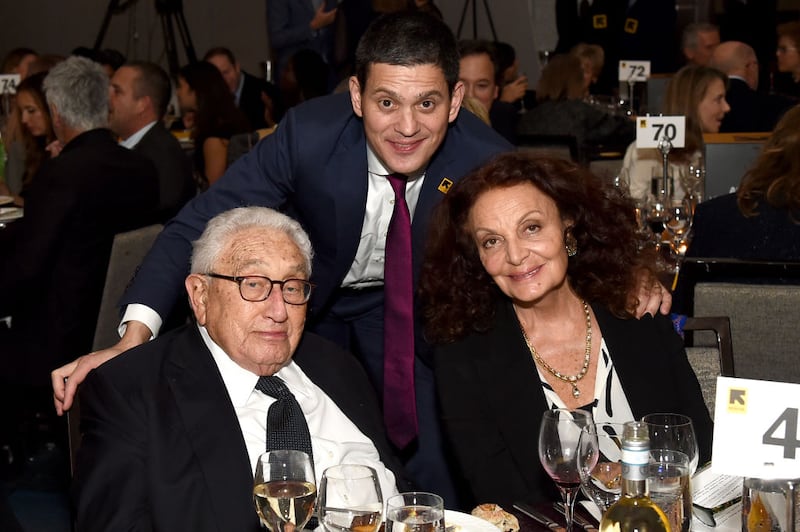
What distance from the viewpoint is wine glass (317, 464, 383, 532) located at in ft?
4.91

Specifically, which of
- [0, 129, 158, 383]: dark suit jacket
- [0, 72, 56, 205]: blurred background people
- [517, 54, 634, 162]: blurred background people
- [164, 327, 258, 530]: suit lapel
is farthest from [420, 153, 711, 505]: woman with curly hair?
[517, 54, 634, 162]: blurred background people

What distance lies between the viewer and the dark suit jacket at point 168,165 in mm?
5484

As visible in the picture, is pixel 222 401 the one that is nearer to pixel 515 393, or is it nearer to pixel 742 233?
pixel 515 393

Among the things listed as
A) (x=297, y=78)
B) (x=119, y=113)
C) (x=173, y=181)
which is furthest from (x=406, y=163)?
(x=297, y=78)

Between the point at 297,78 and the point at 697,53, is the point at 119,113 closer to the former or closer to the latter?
the point at 297,78

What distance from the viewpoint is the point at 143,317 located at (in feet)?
8.46

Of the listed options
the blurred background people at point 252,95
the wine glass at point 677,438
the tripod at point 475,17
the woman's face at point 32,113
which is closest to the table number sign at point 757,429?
the wine glass at point 677,438

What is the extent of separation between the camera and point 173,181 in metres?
5.51

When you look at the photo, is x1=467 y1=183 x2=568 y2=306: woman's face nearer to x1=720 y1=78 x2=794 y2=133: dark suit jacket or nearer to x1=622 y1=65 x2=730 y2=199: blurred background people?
x1=622 y1=65 x2=730 y2=199: blurred background people

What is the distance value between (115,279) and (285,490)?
81.5 inches

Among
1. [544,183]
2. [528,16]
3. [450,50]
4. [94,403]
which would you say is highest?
[528,16]

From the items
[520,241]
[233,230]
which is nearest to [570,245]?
[520,241]

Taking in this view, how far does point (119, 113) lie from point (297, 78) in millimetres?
2166

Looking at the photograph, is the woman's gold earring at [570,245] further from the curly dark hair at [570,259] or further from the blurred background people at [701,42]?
the blurred background people at [701,42]
